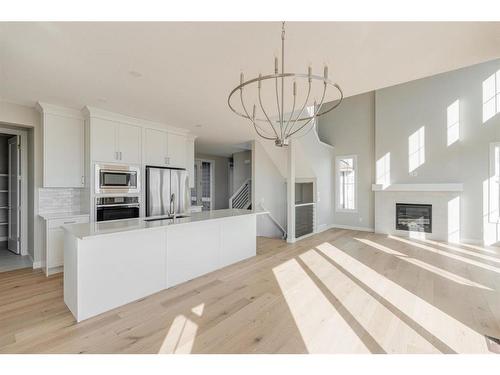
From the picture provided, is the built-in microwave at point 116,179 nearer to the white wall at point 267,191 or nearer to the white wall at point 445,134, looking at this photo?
the white wall at point 267,191

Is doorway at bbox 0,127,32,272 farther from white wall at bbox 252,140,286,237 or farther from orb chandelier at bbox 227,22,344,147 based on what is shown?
white wall at bbox 252,140,286,237

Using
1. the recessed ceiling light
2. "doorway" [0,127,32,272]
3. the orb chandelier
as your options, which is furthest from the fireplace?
"doorway" [0,127,32,272]

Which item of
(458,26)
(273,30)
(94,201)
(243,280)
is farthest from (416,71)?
(94,201)

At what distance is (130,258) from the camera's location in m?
2.61

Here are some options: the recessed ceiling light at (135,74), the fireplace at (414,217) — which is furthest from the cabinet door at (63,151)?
the fireplace at (414,217)

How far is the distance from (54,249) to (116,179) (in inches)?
51.2

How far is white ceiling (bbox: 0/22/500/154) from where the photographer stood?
190cm

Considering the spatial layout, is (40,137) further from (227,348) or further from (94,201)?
(227,348)

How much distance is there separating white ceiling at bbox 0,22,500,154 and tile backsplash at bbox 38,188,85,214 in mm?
1424

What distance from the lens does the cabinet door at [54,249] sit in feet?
11.5

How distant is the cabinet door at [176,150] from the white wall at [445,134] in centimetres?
509

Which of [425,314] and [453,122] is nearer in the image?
[425,314]

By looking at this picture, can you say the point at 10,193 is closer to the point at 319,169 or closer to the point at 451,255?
the point at 319,169

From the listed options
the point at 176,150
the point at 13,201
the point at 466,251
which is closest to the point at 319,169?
the point at 466,251
